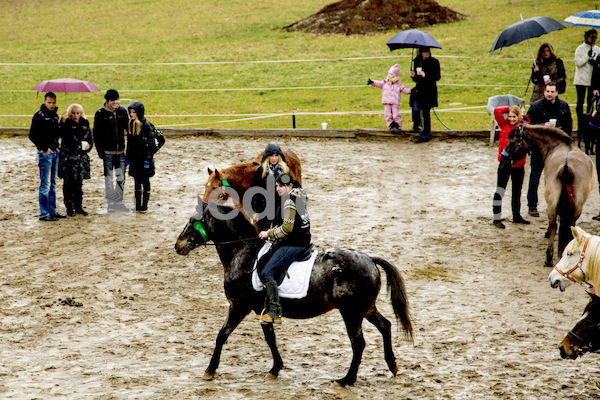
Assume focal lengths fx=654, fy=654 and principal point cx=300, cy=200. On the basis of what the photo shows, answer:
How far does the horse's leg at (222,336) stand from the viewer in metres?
6.31

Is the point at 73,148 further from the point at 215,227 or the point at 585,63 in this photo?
the point at 585,63

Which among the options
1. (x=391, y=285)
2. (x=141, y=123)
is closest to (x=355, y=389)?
(x=391, y=285)

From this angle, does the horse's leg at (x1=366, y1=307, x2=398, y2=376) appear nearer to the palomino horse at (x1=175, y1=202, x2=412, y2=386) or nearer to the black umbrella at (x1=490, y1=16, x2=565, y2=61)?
the palomino horse at (x1=175, y1=202, x2=412, y2=386)

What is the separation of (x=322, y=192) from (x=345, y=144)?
12.6ft

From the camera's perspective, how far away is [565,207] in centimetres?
923

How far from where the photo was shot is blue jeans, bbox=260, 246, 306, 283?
618 centimetres

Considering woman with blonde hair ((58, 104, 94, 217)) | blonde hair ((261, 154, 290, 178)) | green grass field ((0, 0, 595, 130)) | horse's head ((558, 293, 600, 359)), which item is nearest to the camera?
horse's head ((558, 293, 600, 359))

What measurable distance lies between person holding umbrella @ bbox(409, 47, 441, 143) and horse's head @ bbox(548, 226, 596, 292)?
1030 cm

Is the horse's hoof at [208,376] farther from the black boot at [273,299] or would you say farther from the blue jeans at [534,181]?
the blue jeans at [534,181]

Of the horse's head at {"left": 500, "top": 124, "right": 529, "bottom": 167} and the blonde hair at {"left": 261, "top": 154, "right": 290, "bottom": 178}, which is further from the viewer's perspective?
the horse's head at {"left": 500, "top": 124, "right": 529, "bottom": 167}

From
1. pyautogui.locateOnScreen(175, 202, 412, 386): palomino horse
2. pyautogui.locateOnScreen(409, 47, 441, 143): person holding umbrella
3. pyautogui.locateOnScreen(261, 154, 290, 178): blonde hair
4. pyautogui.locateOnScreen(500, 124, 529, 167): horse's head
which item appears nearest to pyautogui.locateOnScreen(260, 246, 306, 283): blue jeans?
pyautogui.locateOnScreen(175, 202, 412, 386): palomino horse

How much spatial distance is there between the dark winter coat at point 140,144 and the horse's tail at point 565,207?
261 inches

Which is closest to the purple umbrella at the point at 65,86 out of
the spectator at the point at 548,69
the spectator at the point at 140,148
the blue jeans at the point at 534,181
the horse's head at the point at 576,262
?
the spectator at the point at 140,148

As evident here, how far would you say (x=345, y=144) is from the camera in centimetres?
1623
